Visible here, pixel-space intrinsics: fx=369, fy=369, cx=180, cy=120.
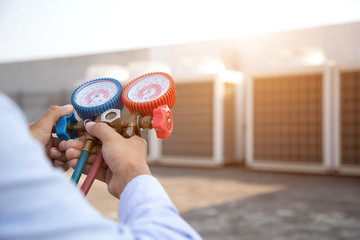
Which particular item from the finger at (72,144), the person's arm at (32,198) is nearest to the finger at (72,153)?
the finger at (72,144)

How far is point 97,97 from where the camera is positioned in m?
0.71

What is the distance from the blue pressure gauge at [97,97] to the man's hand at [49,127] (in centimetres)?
3

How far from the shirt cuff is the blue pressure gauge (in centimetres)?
23

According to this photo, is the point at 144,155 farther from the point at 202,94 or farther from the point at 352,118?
the point at 202,94

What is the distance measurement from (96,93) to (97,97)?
2cm

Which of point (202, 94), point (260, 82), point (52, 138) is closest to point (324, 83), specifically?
point (260, 82)

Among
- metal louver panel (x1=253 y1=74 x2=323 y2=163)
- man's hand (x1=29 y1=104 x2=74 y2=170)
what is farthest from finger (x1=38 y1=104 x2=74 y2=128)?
metal louver panel (x1=253 y1=74 x2=323 y2=163)

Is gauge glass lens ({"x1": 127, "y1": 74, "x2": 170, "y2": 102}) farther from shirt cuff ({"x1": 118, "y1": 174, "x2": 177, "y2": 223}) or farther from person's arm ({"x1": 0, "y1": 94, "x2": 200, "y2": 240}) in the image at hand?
person's arm ({"x1": 0, "y1": 94, "x2": 200, "y2": 240})

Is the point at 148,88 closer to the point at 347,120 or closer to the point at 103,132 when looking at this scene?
the point at 103,132

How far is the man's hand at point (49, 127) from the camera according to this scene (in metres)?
0.68

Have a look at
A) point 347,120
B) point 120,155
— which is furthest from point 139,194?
point 347,120

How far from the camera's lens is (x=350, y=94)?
701cm

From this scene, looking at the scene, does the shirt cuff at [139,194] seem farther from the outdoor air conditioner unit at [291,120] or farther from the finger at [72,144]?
the outdoor air conditioner unit at [291,120]

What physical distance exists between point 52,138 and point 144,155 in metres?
0.29
